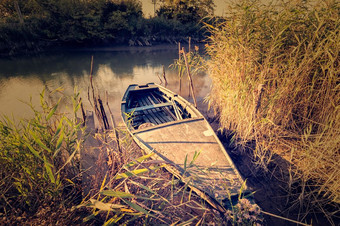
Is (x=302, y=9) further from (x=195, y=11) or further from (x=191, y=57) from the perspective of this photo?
(x=195, y=11)

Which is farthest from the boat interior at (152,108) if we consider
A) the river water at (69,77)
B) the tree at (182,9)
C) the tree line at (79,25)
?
the tree at (182,9)

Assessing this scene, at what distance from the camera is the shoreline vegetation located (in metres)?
1.84

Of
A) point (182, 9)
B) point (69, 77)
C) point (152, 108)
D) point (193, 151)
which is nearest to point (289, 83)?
point (193, 151)

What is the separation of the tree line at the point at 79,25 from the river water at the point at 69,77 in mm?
1942

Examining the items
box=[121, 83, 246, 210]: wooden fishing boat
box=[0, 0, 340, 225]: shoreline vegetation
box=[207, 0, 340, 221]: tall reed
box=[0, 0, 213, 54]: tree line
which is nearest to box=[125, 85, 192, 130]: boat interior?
box=[121, 83, 246, 210]: wooden fishing boat

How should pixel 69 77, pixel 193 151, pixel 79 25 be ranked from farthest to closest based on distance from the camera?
pixel 79 25 → pixel 69 77 → pixel 193 151

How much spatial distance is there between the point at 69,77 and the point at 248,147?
12.3 meters

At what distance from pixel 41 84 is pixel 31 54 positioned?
34.2ft

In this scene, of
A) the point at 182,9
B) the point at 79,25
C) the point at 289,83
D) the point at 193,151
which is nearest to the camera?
the point at 289,83

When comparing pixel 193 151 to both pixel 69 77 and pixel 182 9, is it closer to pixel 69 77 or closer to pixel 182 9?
pixel 69 77

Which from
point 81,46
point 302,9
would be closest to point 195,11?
point 81,46

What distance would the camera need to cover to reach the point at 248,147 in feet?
11.4

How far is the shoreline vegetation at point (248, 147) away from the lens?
6.05ft

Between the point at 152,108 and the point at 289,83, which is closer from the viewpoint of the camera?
the point at 289,83
